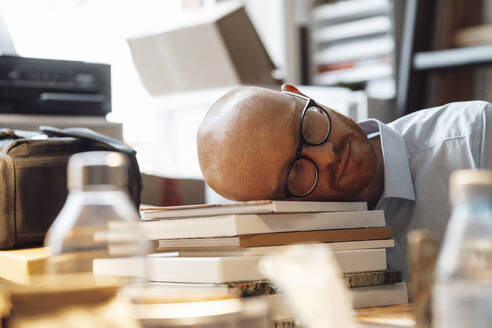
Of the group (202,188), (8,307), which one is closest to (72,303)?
(8,307)

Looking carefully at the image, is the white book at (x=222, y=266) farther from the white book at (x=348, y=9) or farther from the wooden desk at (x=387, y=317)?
the white book at (x=348, y=9)

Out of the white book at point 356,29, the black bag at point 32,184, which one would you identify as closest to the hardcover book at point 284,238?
the black bag at point 32,184

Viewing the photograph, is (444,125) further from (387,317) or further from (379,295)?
(387,317)

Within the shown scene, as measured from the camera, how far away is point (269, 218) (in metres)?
0.85

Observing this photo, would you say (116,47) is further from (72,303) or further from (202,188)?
(72,303)

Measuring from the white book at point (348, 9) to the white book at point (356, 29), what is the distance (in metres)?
0.04

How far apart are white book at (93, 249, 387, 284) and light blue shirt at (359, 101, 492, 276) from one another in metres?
0.32

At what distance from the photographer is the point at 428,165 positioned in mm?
1273

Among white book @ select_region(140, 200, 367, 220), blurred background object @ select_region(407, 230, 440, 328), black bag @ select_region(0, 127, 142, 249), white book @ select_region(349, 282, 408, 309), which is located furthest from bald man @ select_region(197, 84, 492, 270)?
blurred background object @ select_region(407, 230, 440, 328)

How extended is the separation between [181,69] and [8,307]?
3.10 metres

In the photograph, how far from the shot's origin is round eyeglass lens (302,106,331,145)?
3.47 feet

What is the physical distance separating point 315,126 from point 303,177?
0.09 m

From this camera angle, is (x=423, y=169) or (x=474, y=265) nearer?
(x=474, y=265)

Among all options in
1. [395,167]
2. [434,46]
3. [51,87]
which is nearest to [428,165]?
[395,167]
